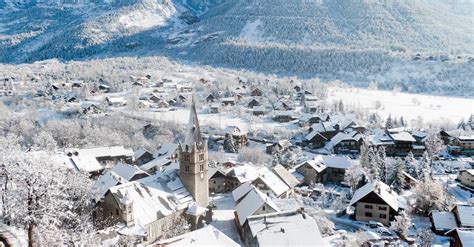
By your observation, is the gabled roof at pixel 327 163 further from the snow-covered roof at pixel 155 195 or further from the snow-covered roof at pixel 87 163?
the snow-covered roof at pixel 87 163

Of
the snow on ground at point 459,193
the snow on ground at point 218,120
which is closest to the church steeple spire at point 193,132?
the snow on ground at point 459,193

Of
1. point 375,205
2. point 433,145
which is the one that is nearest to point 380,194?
point 375,205

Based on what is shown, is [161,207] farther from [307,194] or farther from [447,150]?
[447,150]

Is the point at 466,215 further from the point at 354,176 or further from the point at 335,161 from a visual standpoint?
the point at 335,161

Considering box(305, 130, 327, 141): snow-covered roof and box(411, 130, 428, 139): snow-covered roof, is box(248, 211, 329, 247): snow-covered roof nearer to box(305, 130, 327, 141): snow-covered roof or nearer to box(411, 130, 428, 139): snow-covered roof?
box(305, 130, 327, 141): snow-covered roof

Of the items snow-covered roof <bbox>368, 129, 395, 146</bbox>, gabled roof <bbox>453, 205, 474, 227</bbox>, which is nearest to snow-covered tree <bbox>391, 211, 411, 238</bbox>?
gabled roof <bbox>453, 205, 474, 227</bbox>
